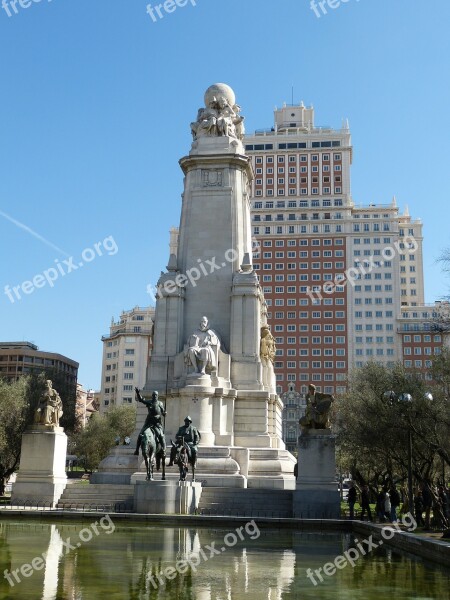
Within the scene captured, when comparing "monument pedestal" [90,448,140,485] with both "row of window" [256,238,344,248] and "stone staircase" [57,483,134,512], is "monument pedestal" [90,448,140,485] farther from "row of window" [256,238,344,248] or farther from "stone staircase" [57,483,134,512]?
"row of window" [256,238,344,248]

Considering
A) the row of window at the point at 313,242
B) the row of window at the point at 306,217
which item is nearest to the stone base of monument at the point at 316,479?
the row of window at the point at 313,242

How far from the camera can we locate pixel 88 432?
7375cm

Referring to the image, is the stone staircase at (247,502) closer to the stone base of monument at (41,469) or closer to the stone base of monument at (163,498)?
the stone base of monument at (163,498)

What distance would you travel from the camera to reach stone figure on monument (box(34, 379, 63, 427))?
30531 mm

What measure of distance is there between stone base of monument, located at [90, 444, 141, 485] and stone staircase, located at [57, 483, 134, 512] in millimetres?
1781

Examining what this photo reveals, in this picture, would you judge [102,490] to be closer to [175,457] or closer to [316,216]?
[175,457]

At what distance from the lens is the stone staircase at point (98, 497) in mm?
26872

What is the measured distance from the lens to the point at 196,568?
42.6ft

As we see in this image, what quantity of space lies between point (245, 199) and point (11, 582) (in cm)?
2969

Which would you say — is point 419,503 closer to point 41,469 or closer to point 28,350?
point 41,469

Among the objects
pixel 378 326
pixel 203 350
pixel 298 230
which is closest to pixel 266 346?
pixel 203 350

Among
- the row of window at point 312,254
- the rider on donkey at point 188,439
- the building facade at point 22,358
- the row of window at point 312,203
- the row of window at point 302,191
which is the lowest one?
the rider on donkey at point 188,439

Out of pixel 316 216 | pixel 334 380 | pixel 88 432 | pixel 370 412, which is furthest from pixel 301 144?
pixel 370 412

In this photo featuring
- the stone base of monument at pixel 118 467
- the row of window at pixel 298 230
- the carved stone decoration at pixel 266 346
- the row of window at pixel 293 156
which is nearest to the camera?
the stone base of monument at pixel 118 467
